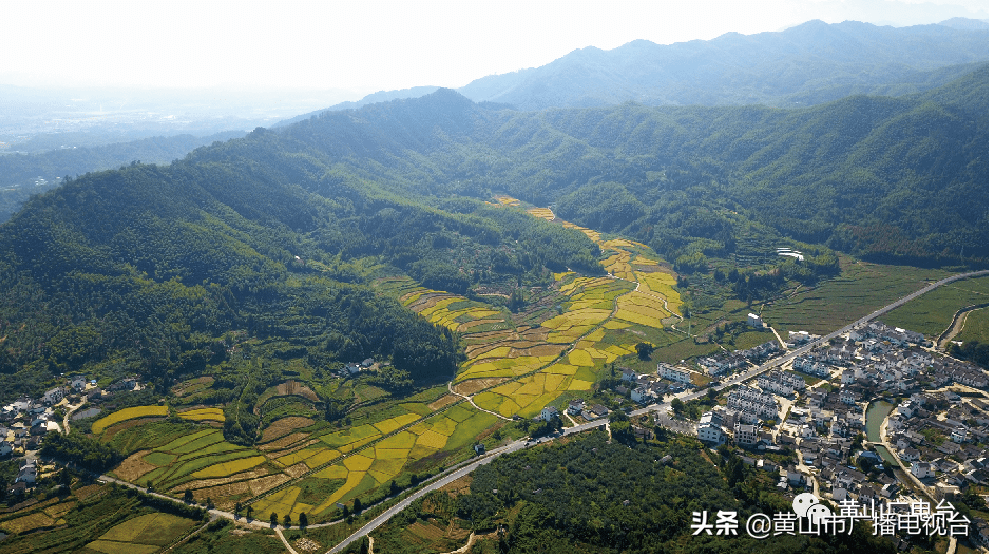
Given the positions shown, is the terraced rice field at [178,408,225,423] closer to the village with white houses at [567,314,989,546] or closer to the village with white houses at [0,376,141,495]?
the village with white houses at [0,376,141,495]

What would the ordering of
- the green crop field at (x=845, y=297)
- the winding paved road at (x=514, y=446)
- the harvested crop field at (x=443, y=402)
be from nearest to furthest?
the winding paved road at (x=514, y=446), the harvested crop field at (x=443, y=402), the green crop field at (x=845, y=297)

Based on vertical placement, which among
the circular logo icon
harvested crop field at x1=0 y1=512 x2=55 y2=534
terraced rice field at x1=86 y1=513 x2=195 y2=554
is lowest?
→ the circular logo icon

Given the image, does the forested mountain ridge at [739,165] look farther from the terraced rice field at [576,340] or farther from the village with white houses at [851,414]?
the village with white houses at [851,414]

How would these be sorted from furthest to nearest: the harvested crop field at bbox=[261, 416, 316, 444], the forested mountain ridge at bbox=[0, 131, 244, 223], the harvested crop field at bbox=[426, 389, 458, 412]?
the forested mountain ridge at bbox=[0, 131, 244, 223] → the harvested crop field at bbox=[426, 389, 458, 412] → the harvested crop field at bbox=[261, 416, 316, 444]

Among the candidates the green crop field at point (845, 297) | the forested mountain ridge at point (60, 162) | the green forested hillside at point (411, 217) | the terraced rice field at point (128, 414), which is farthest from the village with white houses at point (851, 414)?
the forested mountain ridge at point (60, 162)

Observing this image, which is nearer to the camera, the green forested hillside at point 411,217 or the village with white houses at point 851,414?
the village with white houses at point 851,414

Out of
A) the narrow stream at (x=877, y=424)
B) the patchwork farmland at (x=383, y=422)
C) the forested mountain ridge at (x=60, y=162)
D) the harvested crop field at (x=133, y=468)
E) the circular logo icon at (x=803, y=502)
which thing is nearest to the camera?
the circular logo icon at (x=803, y=502)

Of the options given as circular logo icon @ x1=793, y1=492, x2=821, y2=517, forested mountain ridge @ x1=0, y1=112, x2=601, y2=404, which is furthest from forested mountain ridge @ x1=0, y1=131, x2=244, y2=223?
circular logo icon @ x1=793, y1=492, x2=821, y2=517

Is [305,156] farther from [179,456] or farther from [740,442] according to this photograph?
[740,442]
